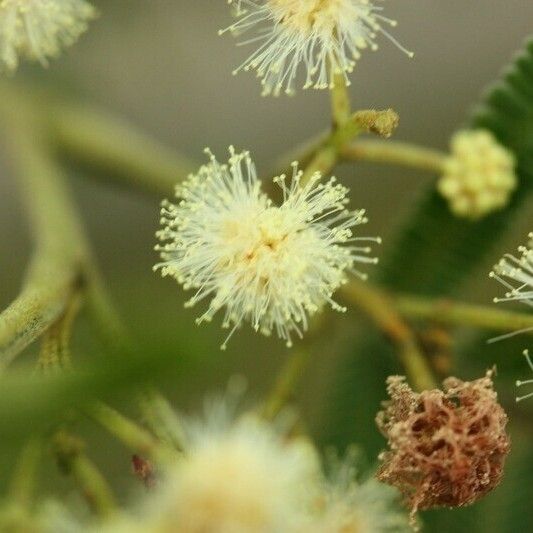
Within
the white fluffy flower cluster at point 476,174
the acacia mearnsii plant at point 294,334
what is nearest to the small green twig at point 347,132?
the acacia mearnsii plant at point 294,334

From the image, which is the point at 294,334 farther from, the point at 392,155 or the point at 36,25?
the point at 36,25

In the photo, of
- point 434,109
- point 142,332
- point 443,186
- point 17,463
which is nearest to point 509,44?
point 434,109

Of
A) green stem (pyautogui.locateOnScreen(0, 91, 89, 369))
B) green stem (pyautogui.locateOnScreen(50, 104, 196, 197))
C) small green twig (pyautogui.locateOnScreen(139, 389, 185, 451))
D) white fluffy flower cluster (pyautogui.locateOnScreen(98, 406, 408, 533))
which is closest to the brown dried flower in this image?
white fluffy flower cluster (pyautogui.locateOnScreen(98, 406, 408, 533))

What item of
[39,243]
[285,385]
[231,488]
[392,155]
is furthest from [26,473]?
[392,155]

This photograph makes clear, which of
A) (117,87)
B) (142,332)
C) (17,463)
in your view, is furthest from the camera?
(117,87)

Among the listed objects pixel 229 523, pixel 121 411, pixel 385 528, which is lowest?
pixel 385 528

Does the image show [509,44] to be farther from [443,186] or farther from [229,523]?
[229,523]

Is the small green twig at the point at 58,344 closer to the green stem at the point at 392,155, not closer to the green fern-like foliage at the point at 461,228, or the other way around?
the green stem at the point at 392,155

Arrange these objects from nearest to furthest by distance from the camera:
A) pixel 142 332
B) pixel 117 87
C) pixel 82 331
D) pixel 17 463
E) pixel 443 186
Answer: pixel 142 332, pixel 17 463, pixel 82 331, pixel 443 186, pixel 117 87
